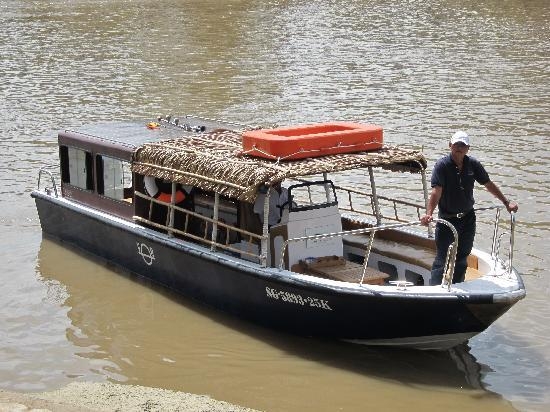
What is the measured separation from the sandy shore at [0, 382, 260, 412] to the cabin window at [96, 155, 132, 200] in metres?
4.08

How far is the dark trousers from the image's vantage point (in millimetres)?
10812

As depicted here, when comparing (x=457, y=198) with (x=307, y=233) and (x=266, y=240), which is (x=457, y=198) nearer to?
(x=307, y=233)

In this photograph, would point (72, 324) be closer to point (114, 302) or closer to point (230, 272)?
point (114, 302)

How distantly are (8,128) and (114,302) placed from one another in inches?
459

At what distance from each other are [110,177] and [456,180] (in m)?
5.36

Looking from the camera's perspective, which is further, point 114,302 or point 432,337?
point 114,302

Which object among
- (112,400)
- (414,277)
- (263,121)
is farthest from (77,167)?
(263,121)

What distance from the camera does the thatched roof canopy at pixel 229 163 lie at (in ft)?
36.1

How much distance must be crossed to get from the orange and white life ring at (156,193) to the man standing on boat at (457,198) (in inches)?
137

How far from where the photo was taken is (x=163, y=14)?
47062 millimetres

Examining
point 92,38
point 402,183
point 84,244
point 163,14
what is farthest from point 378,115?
point 163,14

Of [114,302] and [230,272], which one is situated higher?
[230,272]

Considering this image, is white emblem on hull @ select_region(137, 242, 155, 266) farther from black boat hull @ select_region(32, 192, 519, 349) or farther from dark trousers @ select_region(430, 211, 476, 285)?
dark trousers @ select_region(430, 211, 476, 285)

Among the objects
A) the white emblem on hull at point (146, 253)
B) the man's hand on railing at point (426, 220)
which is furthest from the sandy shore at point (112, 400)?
the white emblem on hull at point (146, 253)
